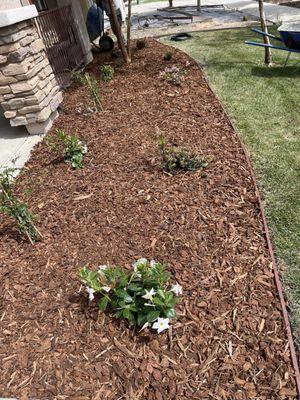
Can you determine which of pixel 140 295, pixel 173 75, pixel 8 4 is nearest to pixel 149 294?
pixel 140 295

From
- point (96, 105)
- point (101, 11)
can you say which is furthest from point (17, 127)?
point (101, 11)

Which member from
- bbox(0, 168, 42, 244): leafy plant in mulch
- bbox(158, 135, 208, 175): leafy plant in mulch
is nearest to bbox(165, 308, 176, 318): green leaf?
bbox(0, 168, 42, 244): leafy plant in mulch

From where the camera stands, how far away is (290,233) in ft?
9.89

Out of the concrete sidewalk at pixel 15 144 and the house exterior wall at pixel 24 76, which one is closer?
the house exterior wall at pixel 24 76

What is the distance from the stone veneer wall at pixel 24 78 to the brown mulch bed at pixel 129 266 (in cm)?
91

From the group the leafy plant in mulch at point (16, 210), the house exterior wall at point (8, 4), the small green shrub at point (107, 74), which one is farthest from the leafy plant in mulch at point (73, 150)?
the small green shrub at point (107, 74)

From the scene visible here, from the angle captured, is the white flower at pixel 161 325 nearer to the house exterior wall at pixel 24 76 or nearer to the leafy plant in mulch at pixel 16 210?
the leafy plant in mulch at pixel 16 210

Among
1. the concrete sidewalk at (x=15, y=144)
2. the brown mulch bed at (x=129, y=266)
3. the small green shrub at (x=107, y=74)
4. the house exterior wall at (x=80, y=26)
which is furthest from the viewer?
the house exterior wall at (x=80, y=26)

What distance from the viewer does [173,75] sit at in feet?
20.4

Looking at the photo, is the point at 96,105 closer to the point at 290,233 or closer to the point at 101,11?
Result: the point at 290,233

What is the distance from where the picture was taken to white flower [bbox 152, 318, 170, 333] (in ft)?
7.04

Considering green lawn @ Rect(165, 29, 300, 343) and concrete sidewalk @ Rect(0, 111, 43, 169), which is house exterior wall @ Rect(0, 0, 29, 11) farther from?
green lawn @ Rect(165, 29, 300, 343)

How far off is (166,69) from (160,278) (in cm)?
538

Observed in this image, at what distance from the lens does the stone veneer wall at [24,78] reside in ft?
14.5
